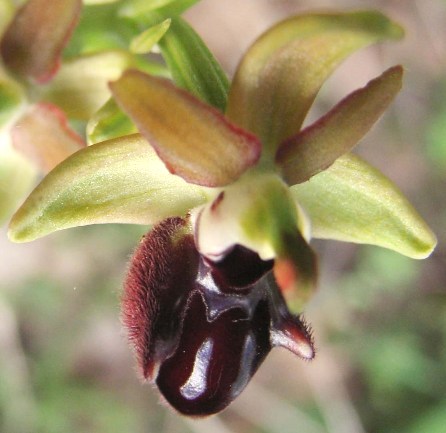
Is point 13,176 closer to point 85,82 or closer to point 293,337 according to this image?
point 85,82

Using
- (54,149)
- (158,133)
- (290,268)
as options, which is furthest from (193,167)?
(54,149)

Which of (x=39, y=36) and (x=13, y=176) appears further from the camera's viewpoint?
(x=13, y=176)

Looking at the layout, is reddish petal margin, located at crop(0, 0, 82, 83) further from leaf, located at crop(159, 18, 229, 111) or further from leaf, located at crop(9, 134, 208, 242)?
leaf, located at crop(9, 134, 208, 242)

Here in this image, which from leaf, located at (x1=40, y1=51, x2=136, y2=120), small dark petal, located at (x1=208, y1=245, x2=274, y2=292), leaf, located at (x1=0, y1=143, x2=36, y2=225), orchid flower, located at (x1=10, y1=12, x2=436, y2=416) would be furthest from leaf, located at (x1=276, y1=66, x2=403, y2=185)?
leaf, located at (x1=0, y1=143, x2=36, y2=225)

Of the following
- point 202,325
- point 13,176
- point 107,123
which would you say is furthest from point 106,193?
point 13,176

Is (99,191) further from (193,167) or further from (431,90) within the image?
(431,90)
